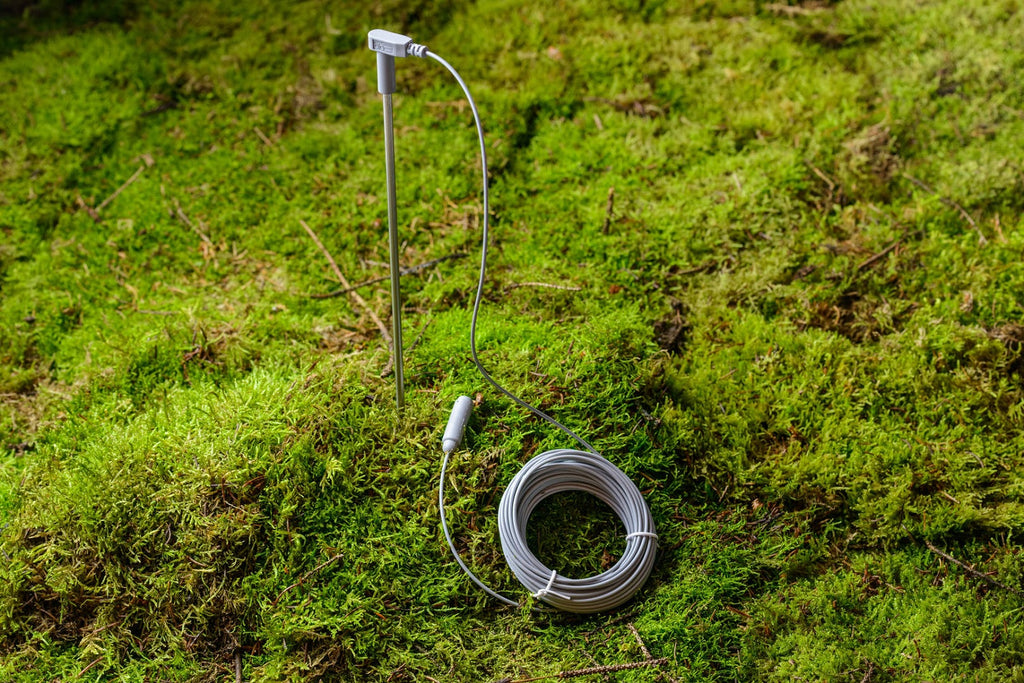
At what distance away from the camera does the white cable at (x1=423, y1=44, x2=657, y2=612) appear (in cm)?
273

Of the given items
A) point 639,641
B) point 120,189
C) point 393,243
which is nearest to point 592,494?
point 639,641

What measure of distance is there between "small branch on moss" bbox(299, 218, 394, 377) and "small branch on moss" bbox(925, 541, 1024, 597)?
2281 mm

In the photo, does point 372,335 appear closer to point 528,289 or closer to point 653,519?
point 528,289

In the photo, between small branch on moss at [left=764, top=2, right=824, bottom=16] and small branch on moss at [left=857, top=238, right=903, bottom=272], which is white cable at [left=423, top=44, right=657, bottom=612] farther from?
small branch on moss at [left=764, top=2, right=824, bottom=16]

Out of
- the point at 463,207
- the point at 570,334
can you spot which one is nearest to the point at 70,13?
the point at 463,207

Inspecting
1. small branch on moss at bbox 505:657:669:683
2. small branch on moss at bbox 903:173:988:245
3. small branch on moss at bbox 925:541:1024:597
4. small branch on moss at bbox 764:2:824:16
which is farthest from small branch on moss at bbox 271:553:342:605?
small branch on moss at bbox 764:2:824:16

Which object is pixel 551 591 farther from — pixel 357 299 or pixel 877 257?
pixel 877 257

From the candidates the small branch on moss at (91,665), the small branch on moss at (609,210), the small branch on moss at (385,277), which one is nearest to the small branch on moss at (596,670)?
the small branch on moss at (91,665)

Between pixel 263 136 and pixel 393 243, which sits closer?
pixel 393 243

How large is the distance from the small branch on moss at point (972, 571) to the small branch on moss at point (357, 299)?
228 centimetres

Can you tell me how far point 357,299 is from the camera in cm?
372

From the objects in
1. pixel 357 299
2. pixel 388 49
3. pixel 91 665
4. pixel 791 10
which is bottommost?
pixel 91 665

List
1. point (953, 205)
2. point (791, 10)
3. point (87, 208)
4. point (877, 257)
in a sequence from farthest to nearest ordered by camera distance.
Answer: point (791, 10), point (87, 208), point (953, 205), point (877, 257)

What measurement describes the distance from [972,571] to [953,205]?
6.51ft
